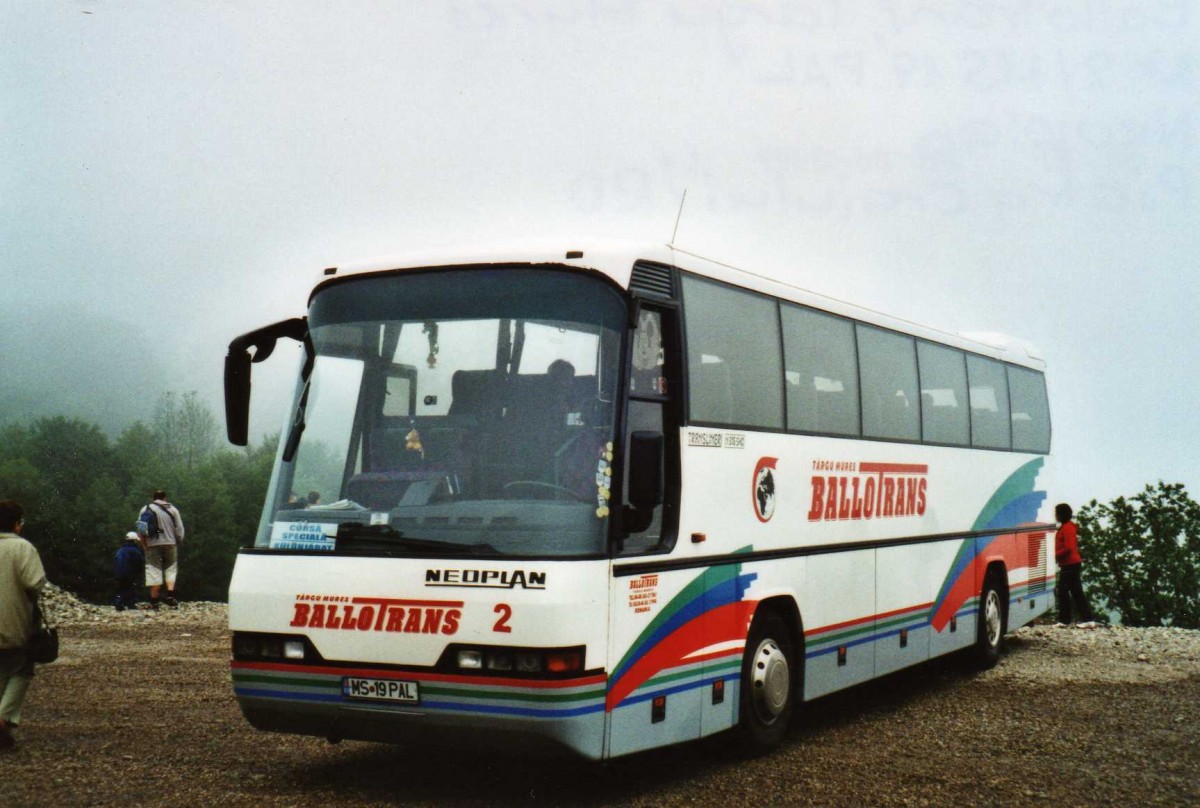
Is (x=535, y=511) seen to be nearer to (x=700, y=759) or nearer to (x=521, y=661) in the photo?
(x=521, y=661)

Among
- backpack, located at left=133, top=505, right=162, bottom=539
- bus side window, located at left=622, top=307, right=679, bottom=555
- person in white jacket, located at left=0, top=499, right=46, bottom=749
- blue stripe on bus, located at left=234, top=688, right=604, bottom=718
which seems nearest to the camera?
blue stripe on bus, located at left=234, top=688, right=604, bottom=718

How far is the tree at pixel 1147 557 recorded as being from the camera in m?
51.8

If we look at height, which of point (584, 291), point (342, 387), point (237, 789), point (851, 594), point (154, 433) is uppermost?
point (154, 433)

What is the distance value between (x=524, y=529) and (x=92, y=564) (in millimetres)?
80799

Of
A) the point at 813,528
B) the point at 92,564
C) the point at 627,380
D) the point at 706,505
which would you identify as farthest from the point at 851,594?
the point at 92,564

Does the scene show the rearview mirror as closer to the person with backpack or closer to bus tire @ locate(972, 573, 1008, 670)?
bus tire @ locate(972, 573, 1008, 670)

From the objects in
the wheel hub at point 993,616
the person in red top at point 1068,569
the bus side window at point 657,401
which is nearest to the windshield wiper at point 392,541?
the bus side window at point 657,401

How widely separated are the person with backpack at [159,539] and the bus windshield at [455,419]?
1616cm

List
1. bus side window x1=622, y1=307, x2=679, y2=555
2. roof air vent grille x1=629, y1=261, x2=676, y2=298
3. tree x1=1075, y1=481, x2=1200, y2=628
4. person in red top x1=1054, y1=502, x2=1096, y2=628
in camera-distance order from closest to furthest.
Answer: bus side window x1=622, y1=307, x2=679, y2=555 < roof air vent grille x1=629, y1=261, x2=676, y2=298 < person in red top x1=1054, y1=502, x2=1096, y2=628 < tree x1=1075, y1=481, x2=1200, y2=628

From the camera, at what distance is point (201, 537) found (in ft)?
281

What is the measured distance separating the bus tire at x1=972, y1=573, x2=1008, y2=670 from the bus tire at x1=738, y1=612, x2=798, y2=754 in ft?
19.0

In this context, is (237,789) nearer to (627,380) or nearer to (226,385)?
(226,385)

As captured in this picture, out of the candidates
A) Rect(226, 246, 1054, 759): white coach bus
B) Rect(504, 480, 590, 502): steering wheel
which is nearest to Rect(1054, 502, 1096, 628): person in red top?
Rect(226, 246, 1054, 759): white coach bus

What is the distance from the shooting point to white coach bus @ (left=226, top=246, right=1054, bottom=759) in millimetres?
7363
